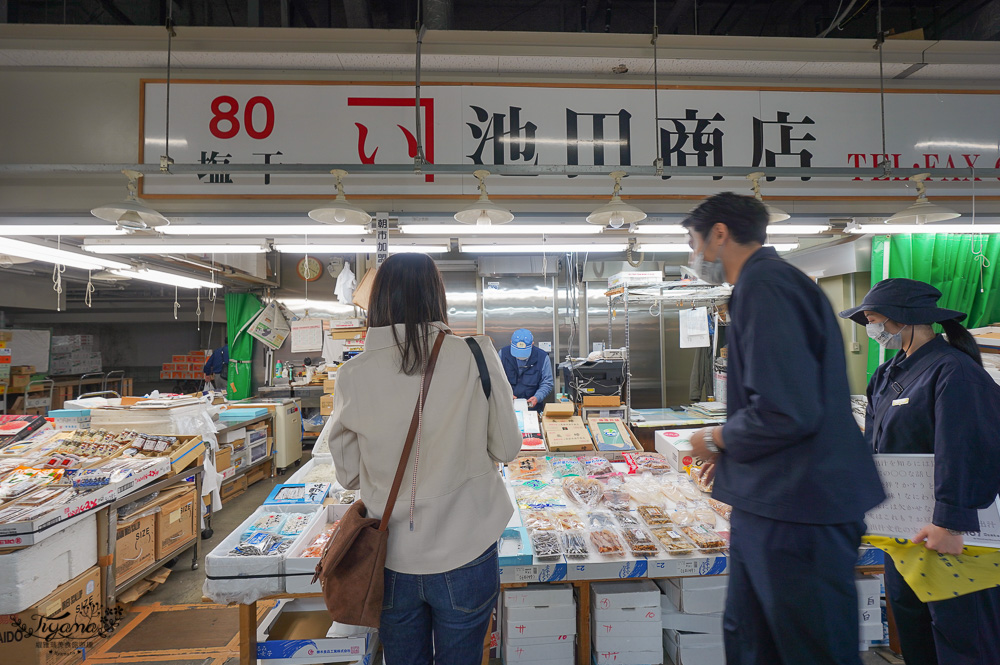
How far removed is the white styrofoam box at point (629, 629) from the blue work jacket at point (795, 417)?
159 centimetres

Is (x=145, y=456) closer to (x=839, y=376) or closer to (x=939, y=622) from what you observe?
(x=839, y=376)

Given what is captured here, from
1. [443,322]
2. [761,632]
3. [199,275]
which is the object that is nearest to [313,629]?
[443,322]

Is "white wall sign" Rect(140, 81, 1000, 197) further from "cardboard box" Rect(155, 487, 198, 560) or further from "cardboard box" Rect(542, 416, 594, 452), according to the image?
"cardboard box" Rect(155, 487, 198, 560)

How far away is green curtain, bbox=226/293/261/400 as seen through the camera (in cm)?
934

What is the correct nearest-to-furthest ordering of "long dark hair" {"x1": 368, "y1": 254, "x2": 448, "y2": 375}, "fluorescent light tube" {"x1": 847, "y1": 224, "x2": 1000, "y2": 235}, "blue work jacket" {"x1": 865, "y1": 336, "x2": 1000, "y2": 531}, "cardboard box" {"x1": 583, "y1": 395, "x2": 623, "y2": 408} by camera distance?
"long dark hair" {"x1": 368, "y1": 254, "x2": 448, "y2": 375}
"blue work jacket" {"x1": 865, "y1": 336, "x2": 1000, "y2": 531}
"fluorescent light tube" {"x1": 847, "y1": 224, "x2": 1000, "y2": 235}
"cardboard box" {"x1": 583, "y1": 395, "x2": 623, "y2": 408}

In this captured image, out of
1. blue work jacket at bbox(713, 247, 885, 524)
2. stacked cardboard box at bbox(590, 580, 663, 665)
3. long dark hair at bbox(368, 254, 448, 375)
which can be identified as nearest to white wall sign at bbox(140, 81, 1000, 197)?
long dark hair at bbox(368, 254, 448, 375)

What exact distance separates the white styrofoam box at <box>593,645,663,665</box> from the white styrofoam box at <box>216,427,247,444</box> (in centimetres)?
495

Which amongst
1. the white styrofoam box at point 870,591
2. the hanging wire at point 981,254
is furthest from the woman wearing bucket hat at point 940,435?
the hanging wire at point 981,254

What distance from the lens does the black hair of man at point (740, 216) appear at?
59.2 inches

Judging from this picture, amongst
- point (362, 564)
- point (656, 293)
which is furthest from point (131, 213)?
point (656, 293)

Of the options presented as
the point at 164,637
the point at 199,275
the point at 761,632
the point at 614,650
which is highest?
the point at 199,275

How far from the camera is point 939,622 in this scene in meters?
1.95

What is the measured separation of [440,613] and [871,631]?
281cm

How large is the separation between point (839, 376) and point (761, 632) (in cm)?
82
